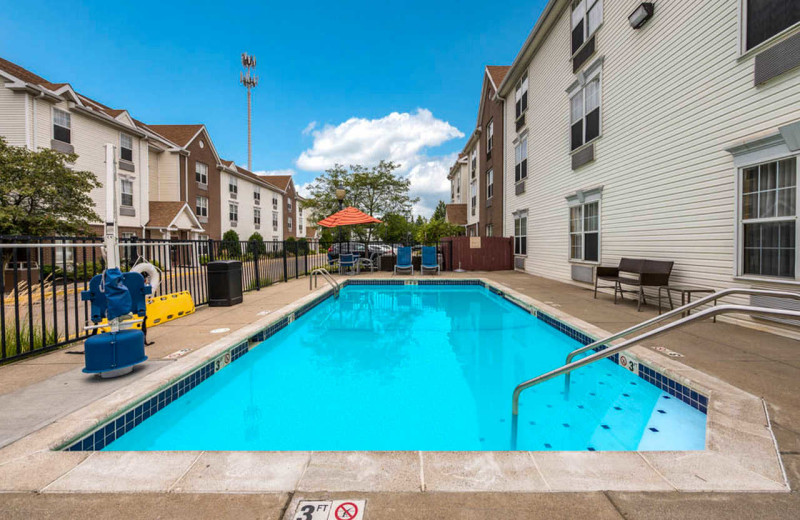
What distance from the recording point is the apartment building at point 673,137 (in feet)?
15.2

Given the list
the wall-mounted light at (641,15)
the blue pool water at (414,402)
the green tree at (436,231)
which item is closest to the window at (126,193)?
the green tree at (436,231)

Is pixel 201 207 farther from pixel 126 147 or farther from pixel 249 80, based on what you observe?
pixel 249 80

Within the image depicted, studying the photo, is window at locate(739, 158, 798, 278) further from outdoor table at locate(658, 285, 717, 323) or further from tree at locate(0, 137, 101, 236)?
tree at locate(0, 137, 101, 236)

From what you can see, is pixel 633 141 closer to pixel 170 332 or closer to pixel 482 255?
pixel 482 255

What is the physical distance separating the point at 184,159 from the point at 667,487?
27.4m

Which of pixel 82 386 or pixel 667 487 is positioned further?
pixel 82 386

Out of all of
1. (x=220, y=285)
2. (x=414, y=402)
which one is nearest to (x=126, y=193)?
(x=220, y=285)

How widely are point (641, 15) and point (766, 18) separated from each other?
2.82 m

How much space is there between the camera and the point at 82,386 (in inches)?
117

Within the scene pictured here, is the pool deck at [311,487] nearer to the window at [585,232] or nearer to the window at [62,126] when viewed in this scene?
the window at [585,232]

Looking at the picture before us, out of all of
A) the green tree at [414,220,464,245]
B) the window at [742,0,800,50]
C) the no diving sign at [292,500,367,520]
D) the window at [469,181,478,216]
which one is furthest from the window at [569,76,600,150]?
the green tree at [414,220,464,245]

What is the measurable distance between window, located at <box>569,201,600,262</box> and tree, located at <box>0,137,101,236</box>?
46.8 ft

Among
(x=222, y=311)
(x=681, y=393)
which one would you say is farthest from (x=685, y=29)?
(x=222, y=311)

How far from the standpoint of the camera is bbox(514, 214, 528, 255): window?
45.3 ft
